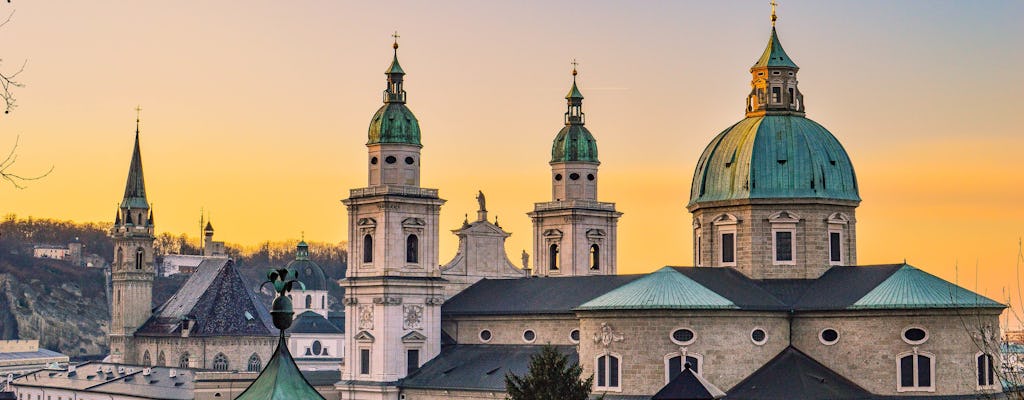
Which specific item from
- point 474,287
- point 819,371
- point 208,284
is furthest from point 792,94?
point 208,284

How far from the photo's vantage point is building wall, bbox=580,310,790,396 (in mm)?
70000

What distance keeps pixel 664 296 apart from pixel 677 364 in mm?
3017

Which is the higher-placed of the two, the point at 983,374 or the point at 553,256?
the point at 553,256

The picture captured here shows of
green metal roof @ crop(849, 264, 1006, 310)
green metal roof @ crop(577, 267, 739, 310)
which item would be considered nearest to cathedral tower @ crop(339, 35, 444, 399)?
green metal roof @ crop(577, 267, 739, 310)

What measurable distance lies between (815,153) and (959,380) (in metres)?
13.7

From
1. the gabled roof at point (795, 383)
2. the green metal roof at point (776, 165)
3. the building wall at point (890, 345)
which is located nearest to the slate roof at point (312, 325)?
the green metal roof at point (776, 165)

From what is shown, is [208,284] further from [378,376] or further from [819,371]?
[819,371]

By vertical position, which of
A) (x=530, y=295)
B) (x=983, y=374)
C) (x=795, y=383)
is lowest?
(x=795, y=383)

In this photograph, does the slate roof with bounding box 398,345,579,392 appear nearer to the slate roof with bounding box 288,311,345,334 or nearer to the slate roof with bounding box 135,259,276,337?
the slate roof with bounding box 135,259,276,337

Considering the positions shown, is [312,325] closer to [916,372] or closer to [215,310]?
[215,310]

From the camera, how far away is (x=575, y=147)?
10100 cm

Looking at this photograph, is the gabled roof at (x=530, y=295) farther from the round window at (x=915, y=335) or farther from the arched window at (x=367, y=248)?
the round window at (x=915, y=335)

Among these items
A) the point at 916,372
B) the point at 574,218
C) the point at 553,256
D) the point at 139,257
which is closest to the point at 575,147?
the point at 574,218

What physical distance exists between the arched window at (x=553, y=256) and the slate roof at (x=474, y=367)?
14034 mm
